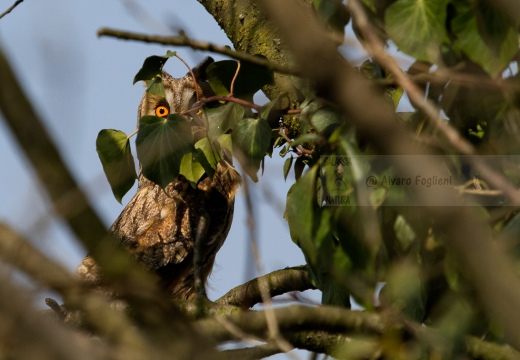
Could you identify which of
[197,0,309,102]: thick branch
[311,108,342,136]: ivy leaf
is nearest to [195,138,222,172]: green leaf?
[197,0,309,102]: thick branch

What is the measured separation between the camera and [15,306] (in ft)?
2.85

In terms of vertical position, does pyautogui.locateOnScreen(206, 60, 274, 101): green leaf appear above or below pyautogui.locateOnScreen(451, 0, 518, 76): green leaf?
above

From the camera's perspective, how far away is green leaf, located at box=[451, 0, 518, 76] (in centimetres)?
161

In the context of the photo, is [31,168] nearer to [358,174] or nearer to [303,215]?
[358,174]

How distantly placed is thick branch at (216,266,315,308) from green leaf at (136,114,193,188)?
727 mm

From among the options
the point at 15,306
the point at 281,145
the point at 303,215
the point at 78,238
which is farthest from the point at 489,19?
the point at 281,145

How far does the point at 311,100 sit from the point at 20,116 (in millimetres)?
1292

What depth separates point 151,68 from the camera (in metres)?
2.71

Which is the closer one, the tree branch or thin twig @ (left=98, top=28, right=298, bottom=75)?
the tree branch

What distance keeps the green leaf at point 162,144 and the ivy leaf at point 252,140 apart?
26 centimetres

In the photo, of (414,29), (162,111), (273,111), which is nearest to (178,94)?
(162,111)

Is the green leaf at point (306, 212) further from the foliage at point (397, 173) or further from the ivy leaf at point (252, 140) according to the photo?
the ivy leaf at point (252, 140)

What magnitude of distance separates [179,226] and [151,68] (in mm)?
1915

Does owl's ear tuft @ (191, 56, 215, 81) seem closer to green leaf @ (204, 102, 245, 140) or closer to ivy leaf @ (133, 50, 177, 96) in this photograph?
ivy leaf @ (133, 50, 177, 96)
